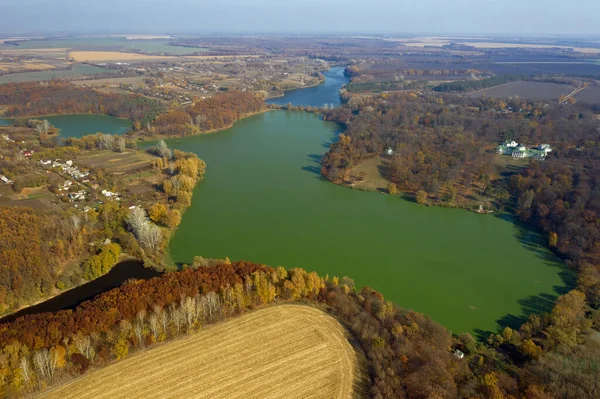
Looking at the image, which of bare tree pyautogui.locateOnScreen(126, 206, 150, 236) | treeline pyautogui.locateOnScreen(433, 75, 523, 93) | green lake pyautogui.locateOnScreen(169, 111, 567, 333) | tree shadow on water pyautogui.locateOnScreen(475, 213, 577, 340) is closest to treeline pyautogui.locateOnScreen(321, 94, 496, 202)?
green lake pyautogui.locateOnScreen(169, 111, 567, 333)

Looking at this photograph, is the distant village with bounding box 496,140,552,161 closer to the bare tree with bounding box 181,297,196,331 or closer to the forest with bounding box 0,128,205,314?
the forest with bounding box 0,128,205,314

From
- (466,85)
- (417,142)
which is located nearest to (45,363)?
(417,142)

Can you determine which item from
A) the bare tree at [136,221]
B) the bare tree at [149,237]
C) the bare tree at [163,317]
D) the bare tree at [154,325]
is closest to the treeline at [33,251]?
the bare tree at [136,221]

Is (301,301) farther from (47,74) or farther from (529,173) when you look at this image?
(47,74)

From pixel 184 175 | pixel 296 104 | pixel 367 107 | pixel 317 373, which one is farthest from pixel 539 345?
pixel 296 104

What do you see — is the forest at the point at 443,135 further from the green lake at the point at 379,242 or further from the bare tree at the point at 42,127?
the bare tree at the point at 42,127
